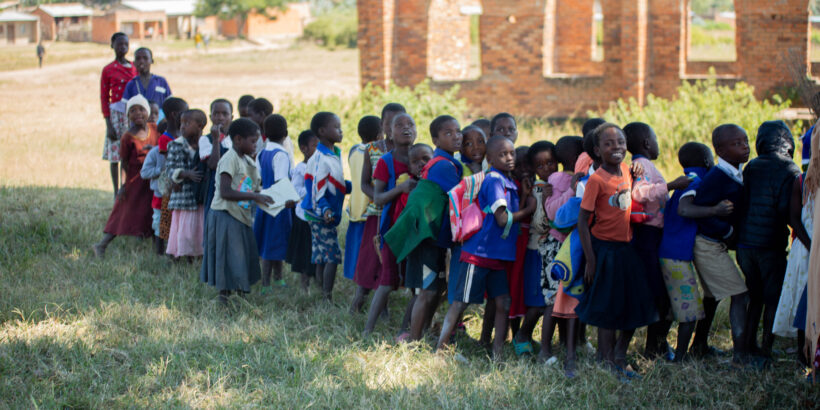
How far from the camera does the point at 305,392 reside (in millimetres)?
4164

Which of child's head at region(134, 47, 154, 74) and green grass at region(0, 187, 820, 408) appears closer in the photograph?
green grass at region(0, 187, 820, 408)

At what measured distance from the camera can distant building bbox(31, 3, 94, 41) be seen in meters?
26.7

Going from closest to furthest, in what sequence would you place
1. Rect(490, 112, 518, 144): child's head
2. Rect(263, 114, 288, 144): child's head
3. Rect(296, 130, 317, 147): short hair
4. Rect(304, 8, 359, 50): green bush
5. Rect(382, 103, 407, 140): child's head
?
Rect(490, 112, 518, 144): child's head < Rect(382, 103, 407, 140): child's head < Rect(263, 114, 288, 144): child's head < Rect(296, 130, 317, 147): short hair < Rect(304, 8, 359, 50): green bush

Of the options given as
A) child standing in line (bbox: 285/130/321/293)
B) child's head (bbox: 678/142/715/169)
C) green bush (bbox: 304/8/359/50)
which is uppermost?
green bush (bbox: 304/8/359/50)

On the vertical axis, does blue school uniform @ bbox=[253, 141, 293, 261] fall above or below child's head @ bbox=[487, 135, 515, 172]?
below

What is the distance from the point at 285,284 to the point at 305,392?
247 cm

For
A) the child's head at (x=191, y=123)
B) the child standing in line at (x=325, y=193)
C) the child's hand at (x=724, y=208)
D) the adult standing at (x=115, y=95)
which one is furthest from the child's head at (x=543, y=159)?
the adult standing at (x=115, y=95)

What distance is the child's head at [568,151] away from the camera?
480 cm

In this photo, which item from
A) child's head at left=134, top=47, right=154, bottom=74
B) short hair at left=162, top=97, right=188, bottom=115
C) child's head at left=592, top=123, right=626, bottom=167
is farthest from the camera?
child's head at left=134, top=47, right=154, bottom=74

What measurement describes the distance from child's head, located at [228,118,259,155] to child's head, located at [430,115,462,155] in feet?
4.54

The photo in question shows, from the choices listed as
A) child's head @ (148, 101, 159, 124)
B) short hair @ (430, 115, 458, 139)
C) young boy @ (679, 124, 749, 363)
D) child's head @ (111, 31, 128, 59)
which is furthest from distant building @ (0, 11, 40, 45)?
young boy @ (679, 124, 749, 363)

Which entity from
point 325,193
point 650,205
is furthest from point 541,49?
point 650,205

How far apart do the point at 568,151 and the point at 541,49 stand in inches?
445

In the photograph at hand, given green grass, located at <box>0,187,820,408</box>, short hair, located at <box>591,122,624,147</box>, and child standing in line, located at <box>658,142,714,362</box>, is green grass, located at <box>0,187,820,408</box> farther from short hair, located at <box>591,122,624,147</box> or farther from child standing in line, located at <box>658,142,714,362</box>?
short hair, located at <box>591,122,624,147</box>
